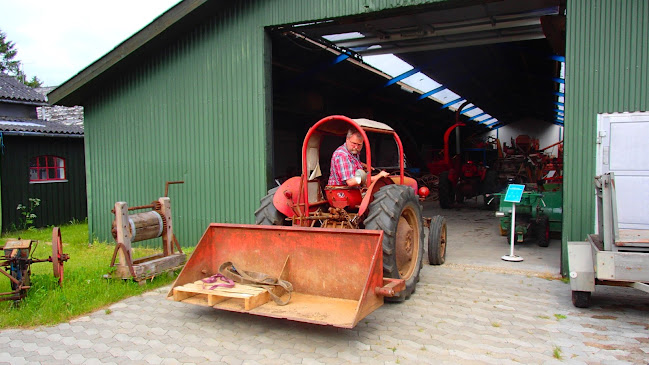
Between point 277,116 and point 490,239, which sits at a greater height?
point 277,116

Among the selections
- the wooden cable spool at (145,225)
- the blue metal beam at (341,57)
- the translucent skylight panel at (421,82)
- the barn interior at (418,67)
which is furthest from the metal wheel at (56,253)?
the translucent skylight panel at (421,82)

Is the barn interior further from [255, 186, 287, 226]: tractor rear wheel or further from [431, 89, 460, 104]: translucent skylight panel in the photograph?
[255, 186, 287, 226]: tractor rear wheel

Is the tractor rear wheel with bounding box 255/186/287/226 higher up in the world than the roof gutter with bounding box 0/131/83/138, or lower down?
lower down

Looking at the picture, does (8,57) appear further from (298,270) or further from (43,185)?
(298,270)

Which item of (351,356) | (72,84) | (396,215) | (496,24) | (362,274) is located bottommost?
(351,356)

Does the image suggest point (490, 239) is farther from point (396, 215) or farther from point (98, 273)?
point (98, 273)

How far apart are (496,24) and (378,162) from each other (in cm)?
786

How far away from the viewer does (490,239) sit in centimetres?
879

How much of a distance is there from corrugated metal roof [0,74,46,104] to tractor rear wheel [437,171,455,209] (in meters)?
12.1

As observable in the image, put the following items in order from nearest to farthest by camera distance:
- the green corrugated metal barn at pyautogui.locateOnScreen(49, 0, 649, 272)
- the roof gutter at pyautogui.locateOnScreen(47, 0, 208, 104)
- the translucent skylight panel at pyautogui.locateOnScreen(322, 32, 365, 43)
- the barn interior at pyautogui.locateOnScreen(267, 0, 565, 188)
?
the green corrugated metal barn at pyautogui.locateOnScreen(49, 0, 649, 272) → the roof gutter at pyautogui.locateOnScreen(47, 0, 208, 104) → the barn interior at pyautogui.locateOnScreen(267, 0, 565, 188) → the translucent skylight panel at pyautogui.locateOnScreen(322, 32, 365, 43)

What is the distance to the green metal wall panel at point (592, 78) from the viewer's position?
5.54m

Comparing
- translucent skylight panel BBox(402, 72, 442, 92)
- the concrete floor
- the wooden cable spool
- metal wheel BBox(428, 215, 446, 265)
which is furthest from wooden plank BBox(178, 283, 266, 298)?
translucent skylight panel BBox(402, 72, 442, 92)

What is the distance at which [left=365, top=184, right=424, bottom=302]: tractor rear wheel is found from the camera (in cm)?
464

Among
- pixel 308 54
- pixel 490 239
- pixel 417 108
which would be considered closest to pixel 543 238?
pixel 490 239
